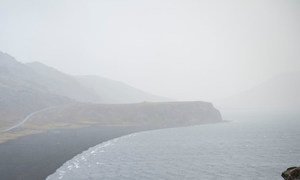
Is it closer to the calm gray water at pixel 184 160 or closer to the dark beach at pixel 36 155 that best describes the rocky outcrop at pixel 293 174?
the calm gray water at pixel 184 160

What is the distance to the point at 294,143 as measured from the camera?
12006 centimetres

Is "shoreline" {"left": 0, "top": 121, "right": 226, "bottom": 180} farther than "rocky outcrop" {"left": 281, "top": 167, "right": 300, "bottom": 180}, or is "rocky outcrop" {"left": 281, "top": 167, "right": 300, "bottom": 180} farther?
"shoreline" {"left": 0, "top": 121, "right": 226, "bottom": 180}

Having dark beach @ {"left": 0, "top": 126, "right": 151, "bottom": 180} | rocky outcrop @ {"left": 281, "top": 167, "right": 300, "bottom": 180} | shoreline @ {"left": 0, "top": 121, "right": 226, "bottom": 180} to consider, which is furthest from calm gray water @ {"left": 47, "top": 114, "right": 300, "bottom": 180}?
rocky outcrop @ {"left": 281, "top": 167, "right": 300, "bottom": 180}

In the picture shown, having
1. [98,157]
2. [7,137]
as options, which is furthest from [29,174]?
[7,137]

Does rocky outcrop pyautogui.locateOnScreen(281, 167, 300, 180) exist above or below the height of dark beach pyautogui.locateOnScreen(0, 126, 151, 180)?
below

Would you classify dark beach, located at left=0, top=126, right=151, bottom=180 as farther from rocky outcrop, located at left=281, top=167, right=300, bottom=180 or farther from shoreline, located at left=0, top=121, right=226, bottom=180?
rocky outcrop, located at left=281, top=167, right=300, bottom=180

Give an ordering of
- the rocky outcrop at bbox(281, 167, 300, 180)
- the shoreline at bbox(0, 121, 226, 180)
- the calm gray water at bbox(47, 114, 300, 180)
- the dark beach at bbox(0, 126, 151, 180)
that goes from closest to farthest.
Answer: the rocky outcrop at bbox(281, 167, 300, 180), the dark beach at bbox(0, 126, 151, 180), the shoreline at bbox(0, 121, 226, 180), the calm gray water at bbox(47, 114, 300, 180)

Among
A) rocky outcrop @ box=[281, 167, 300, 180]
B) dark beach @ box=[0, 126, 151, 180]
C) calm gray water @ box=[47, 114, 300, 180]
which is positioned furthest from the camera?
calm gray water @ box=[47, 114, 300, 180]

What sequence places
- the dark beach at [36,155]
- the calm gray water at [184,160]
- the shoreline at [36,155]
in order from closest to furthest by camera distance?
the dark beach at [36,155] < the shoreline at [36,155] < the calm gray water at [184,160]

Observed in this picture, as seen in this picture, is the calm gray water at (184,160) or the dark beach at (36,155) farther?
the calm gray water at (184,160)

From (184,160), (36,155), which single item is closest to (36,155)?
(36,155)

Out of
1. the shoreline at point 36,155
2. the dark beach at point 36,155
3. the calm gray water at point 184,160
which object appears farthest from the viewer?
the calm gray water at point 184,160

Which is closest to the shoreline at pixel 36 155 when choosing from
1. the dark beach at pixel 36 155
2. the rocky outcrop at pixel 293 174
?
the dark beach at pixel 36 155

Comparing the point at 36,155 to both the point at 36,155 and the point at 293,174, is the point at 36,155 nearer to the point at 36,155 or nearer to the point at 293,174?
the point at 36,155
